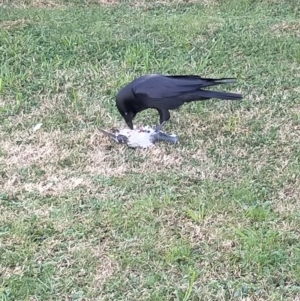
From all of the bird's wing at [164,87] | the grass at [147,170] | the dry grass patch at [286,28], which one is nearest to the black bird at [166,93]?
the bird's wing at [164,87]

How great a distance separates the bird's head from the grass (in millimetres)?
183

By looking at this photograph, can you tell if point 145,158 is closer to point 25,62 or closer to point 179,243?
point 179,243

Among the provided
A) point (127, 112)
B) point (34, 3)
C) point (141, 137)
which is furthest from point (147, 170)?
point (34, 3)

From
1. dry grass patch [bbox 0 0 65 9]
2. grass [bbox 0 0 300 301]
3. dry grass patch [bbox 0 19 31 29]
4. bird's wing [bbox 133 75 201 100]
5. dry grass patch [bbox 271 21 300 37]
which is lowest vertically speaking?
dry grass patch [bbox 0 0 65 9]

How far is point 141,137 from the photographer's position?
402 centimetres

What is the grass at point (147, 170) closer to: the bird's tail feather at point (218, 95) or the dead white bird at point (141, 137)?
the dead white bird at point (141, 137)

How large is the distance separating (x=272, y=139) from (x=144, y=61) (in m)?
1.53

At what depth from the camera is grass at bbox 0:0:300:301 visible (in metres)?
2.89

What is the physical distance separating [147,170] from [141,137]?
32 cm

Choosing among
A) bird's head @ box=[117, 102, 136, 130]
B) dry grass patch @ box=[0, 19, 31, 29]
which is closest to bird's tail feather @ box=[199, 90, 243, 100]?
bird's head @ box=[117, 102, 136, 130]

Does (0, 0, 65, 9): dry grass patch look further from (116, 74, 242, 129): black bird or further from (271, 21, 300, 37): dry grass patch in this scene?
(116, 74, 242, 129): black bird

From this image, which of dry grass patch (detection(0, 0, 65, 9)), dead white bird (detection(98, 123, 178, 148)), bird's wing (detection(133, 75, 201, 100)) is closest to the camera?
Result: bird's wing (detection(133, 75, 201, 100))

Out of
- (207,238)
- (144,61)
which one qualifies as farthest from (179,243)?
(144,61)

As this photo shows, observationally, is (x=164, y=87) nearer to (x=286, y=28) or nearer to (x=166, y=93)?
(x=166, y=93)
